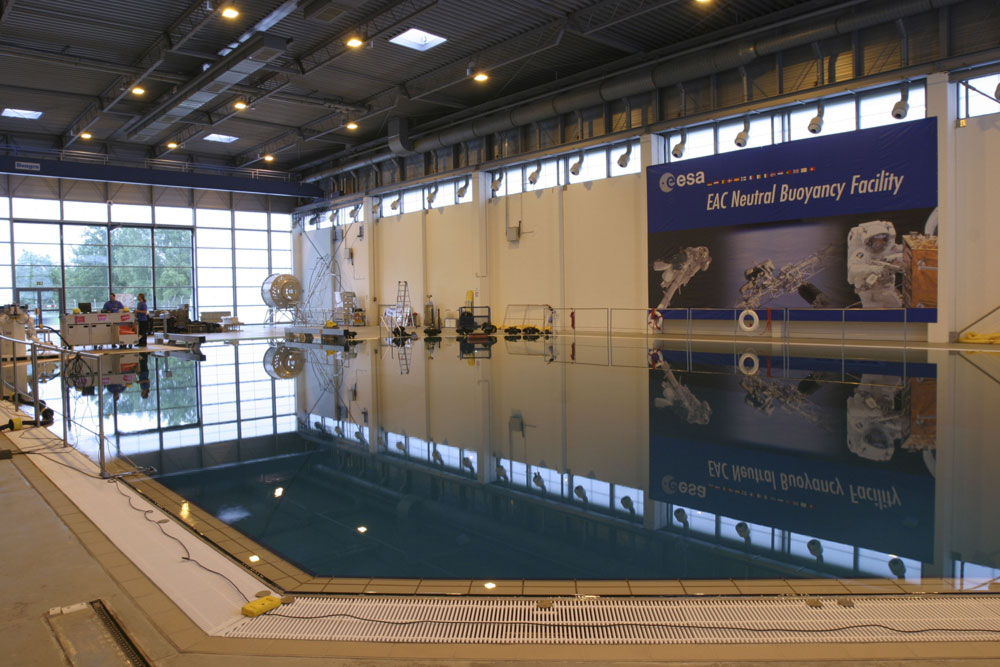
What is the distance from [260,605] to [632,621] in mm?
1392

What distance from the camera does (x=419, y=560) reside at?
304 centimetres

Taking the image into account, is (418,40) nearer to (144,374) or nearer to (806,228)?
(144,374)

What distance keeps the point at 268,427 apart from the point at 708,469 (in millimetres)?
4074

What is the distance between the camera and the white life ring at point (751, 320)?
1560 centimetres

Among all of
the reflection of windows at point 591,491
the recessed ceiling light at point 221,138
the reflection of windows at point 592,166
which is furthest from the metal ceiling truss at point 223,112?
the reflection of windows at point 591,491

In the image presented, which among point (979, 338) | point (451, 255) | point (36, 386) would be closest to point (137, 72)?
point (451, 255)

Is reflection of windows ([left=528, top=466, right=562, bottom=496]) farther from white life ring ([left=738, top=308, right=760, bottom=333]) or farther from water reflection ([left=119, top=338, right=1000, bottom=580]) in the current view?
white life ring ([left=738, top=308, right=760, bottom=333])

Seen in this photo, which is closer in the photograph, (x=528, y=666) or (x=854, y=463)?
(x=528, y=666)

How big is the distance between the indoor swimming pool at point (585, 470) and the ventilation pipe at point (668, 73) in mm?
7497

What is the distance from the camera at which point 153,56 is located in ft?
51.9

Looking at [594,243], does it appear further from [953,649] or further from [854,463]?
[953,649]

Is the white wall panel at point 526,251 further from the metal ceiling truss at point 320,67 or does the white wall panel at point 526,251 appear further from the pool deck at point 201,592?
the pool deck at point 201,592

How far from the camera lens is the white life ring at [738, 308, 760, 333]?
1560 centimetres

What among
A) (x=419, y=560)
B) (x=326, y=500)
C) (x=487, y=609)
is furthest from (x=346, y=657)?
(x=326, y=500)
